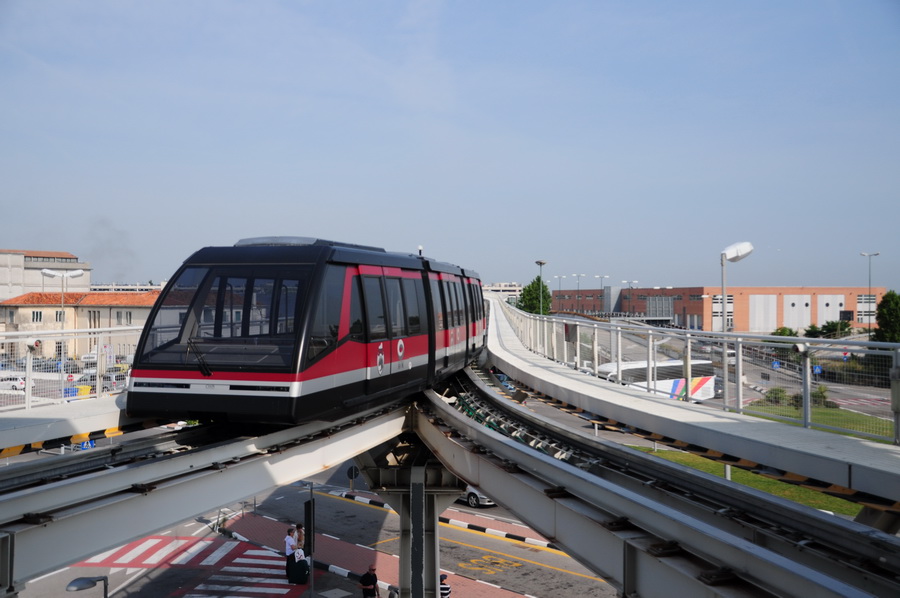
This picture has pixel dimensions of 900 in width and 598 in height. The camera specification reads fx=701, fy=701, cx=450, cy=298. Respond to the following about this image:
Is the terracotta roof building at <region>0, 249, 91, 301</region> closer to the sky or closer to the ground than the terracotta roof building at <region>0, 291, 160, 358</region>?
closer to the sky

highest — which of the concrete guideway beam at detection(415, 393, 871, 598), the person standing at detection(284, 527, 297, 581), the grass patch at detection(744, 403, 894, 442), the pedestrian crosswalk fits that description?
the grass patch at detection(744, 403, 894, 442)

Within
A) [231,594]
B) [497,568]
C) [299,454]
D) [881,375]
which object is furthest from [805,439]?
[231,594]

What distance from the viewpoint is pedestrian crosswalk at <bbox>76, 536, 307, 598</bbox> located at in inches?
771

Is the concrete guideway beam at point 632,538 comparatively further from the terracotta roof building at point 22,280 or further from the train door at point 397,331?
the terracotta roof building at point 22,280

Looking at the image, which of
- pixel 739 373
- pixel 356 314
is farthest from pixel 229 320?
pixel 739 373

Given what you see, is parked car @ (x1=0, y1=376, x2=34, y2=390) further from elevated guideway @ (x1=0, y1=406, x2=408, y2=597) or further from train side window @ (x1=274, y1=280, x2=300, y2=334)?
train side window @ (x1=274, y1=280, x2=300, y2=334)

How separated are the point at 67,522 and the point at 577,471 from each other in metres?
4.81

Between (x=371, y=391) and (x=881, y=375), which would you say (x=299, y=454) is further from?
(x=881, y=375)

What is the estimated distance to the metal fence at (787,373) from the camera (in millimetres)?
7906

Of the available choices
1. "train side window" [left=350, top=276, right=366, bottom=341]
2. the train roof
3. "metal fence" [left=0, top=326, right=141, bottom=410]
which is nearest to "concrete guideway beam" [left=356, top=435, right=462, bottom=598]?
"metal fence" [left=0, top=326, right=141, bottom=410]

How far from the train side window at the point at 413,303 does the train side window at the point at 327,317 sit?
8.75 ft

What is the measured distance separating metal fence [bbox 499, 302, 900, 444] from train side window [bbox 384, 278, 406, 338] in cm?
466

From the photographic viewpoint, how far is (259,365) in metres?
8.37

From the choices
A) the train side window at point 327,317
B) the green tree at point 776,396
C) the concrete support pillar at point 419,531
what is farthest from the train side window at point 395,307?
the concrete support pillar at point 419,531
